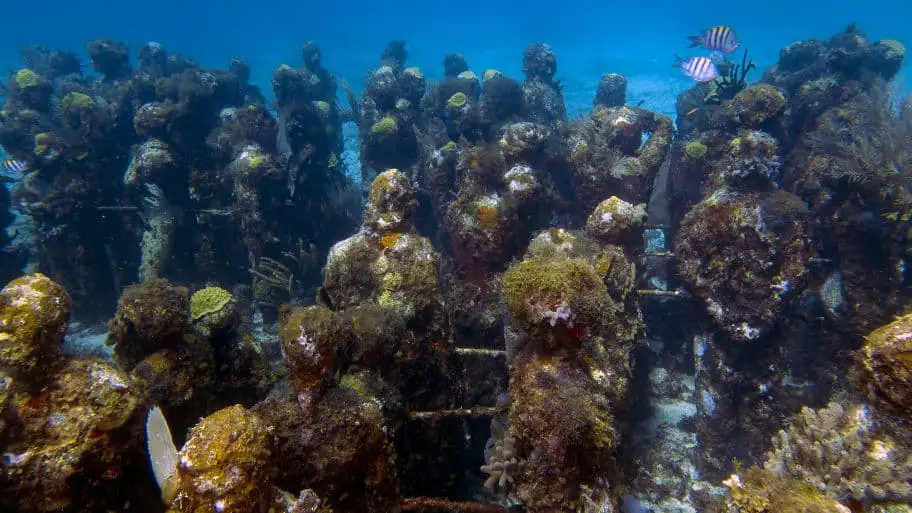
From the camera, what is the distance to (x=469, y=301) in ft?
22.4

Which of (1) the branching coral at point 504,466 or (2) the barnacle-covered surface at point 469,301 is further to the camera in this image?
(1) the branching coral at point 504,466

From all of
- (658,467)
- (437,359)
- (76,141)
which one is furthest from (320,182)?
(658,467)

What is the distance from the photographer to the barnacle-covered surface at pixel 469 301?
275 cm

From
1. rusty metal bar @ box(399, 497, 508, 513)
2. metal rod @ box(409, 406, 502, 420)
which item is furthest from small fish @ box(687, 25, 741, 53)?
rusty metal bar @ box(399, 497, 508, 513)

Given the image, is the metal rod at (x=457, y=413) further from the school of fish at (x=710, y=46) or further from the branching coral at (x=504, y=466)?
the school of fish at (x=710, y=46)

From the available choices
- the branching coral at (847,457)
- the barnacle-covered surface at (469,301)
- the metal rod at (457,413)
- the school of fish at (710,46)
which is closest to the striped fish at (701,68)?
the school of fish at (710,46)

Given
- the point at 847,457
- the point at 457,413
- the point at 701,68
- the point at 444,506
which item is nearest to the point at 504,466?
the point at 444,506

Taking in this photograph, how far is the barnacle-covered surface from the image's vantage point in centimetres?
275

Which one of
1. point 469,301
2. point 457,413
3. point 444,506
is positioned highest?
point 469,301

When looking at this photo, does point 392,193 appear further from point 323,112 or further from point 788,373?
point 323,112

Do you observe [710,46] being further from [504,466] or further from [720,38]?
[504,466]

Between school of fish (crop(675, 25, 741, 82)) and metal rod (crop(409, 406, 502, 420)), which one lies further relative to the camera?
school of fish (crop(675, 25, 741, 82))

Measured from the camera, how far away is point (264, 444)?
8.14 feet

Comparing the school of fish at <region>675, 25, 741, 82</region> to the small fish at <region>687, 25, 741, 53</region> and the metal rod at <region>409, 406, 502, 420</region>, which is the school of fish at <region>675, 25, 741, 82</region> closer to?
the small fish at <region>687, 25, 741, 53</region>
